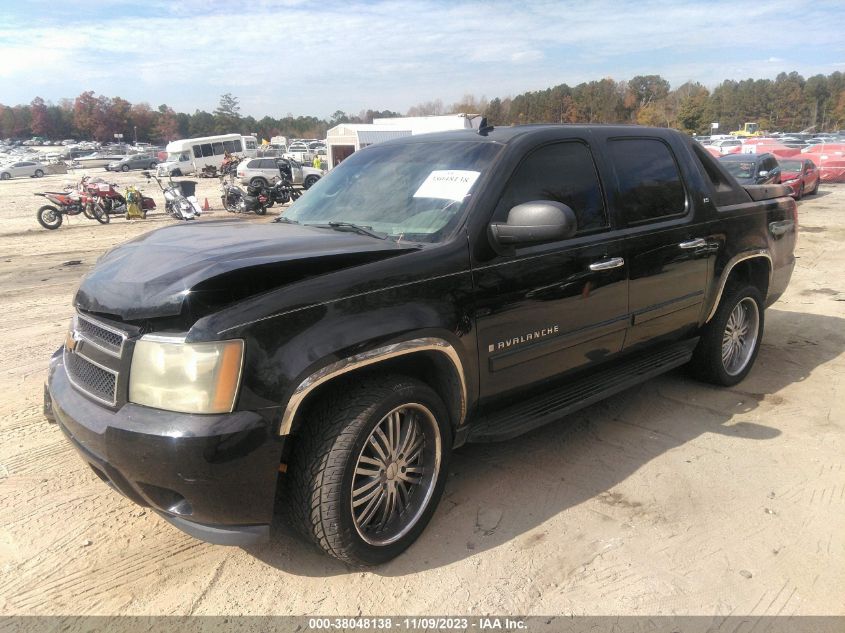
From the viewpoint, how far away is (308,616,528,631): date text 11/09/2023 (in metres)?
2.38

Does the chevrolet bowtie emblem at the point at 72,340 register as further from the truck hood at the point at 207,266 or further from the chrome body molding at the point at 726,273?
the chrome body molding at the point at 726,273

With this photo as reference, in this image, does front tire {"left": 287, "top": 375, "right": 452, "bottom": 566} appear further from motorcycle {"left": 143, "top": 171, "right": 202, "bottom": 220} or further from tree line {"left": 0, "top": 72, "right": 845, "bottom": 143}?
tree line {"left": 0, "top": 72, "right": 845, "bottom": 143}

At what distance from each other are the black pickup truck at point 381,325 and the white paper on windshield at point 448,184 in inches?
0.5

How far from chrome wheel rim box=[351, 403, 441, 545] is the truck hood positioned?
2.38 ft

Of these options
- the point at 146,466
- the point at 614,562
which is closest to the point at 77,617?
the point at 146,466

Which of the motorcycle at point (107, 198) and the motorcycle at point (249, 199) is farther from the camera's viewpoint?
the motorcycle at point (249, 199)

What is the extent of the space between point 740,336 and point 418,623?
3722 mm

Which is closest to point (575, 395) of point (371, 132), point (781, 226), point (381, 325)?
point (381, 325)

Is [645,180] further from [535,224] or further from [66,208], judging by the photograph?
[66,208]

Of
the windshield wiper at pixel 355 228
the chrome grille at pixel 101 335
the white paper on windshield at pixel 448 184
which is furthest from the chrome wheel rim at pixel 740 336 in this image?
the chrome grille at pixel 101 335

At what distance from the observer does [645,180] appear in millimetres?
3840

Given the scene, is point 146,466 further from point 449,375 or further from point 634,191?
point 634,191

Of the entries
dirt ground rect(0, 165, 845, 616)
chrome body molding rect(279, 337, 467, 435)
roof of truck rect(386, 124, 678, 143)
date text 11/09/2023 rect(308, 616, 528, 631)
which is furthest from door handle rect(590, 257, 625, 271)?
date text 11/09/2023 rect(308, 616, 528, 631)

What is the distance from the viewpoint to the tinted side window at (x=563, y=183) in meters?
3.14
